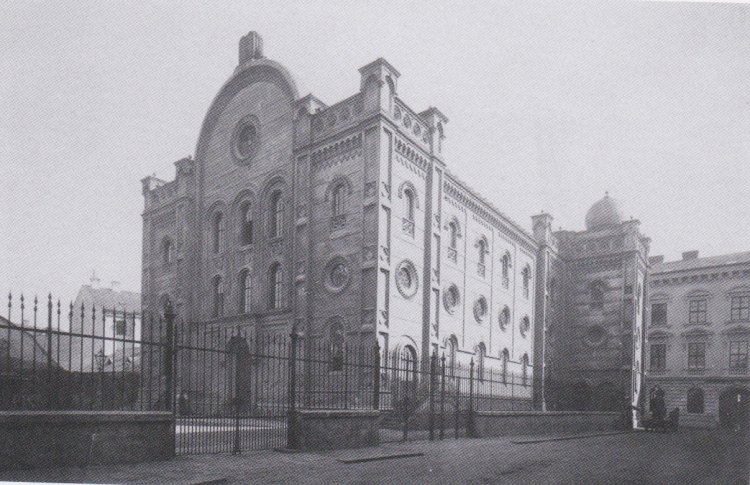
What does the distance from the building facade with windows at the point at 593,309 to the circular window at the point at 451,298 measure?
900 cm

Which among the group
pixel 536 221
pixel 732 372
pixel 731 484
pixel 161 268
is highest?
pixel 536 221

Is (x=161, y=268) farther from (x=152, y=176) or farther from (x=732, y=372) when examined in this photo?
(x=732, y=372)

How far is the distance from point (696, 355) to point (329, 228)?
27369 mm

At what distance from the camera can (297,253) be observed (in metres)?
20.2

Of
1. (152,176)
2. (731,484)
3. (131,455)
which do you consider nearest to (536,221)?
(152,176)

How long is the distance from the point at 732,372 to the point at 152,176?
33868 millimetres

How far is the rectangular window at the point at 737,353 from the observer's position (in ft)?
104

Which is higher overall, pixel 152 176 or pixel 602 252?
pixel 152 176

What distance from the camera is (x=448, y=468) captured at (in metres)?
9.41

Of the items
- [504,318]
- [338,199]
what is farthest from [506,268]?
[338,199]

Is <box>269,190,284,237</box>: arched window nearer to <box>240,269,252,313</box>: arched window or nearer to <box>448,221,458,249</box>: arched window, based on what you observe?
<box>240,269,252,313</box>: arched window

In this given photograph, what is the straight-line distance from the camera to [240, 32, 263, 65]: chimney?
23.0 meters

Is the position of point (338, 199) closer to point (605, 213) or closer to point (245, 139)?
point (245, 139)

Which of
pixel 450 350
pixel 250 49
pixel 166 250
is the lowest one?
pixel 450 350
